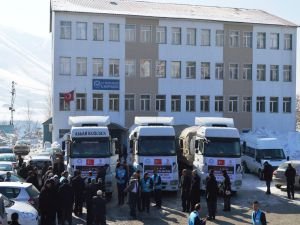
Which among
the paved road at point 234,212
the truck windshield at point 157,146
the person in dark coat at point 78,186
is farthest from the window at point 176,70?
the person in dark coat at point 78,186

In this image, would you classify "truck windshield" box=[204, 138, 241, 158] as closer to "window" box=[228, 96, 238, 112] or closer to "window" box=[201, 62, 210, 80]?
"window" box=[201, 62, 210, 80]

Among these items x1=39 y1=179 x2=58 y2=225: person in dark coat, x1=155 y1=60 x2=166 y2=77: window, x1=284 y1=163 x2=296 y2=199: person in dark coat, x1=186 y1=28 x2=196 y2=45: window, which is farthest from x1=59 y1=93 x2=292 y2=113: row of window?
x1=39 y1=179 x2=58 y2=225: person in dark coat

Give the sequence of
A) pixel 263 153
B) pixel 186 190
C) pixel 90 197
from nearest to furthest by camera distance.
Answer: pixel 90 197, pixel 186 190, pixel 263 153

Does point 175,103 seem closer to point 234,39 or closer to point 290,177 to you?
point 234,39

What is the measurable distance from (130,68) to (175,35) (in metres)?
4.92

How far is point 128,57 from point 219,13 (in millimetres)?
11157

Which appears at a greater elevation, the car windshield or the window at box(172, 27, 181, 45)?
the window at box(172, 27, 181, 45)

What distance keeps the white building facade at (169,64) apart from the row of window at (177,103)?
3.3 inches

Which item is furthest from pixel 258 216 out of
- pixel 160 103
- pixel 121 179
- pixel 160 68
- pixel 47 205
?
pixel 160 68

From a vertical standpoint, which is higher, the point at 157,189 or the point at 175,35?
the point at 175,35

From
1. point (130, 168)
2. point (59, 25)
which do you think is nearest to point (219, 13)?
point (59, 25)

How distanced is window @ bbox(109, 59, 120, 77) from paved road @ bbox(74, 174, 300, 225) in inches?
950

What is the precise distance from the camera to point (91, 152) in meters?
25.2

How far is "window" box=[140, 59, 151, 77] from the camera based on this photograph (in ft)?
165
